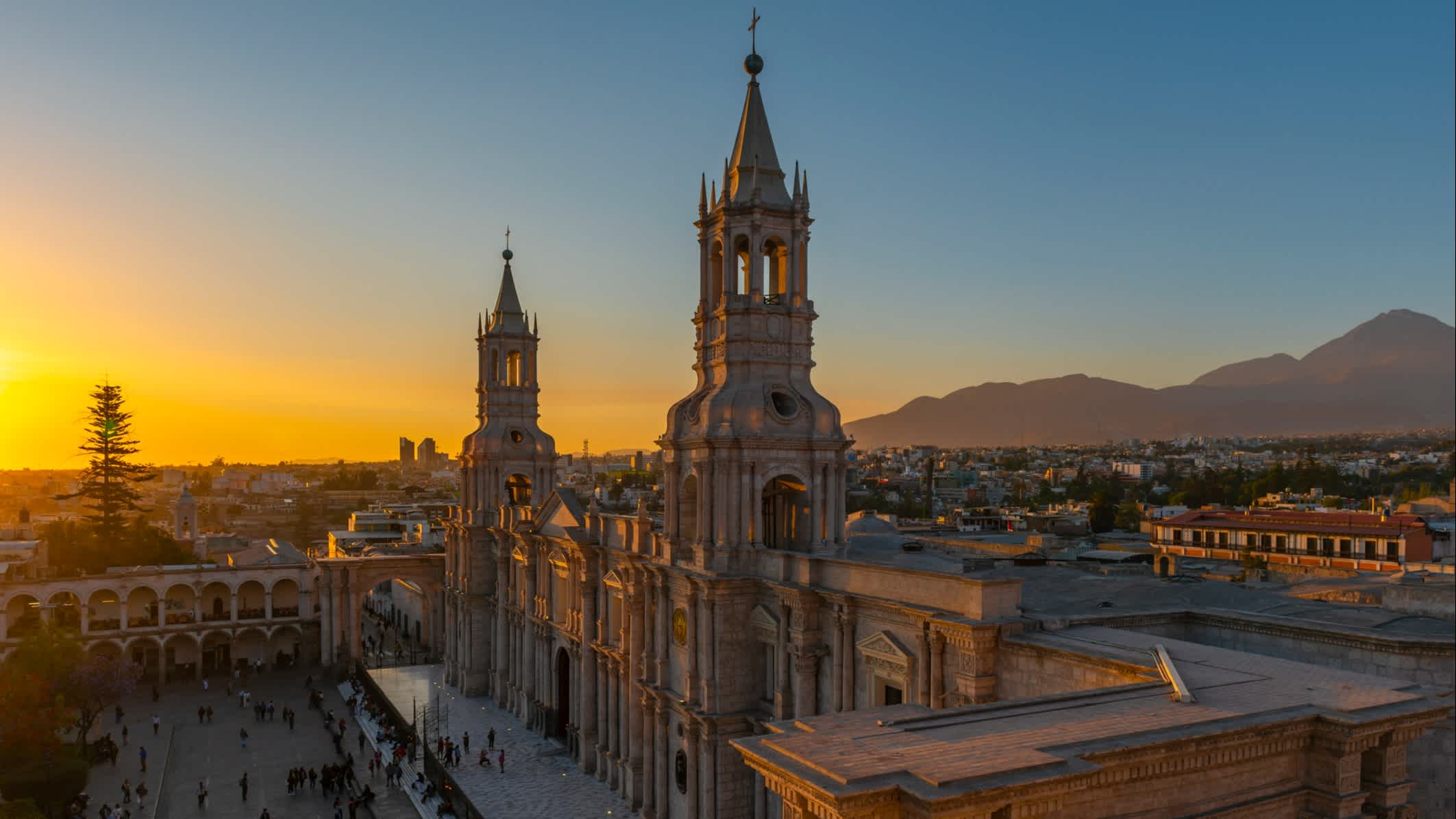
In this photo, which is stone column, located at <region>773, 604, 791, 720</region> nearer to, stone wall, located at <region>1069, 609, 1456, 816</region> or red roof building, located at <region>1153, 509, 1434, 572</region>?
stone wall, located at <region>1069, 609, 1456, 816</region>

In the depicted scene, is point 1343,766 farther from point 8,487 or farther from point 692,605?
point 8,487

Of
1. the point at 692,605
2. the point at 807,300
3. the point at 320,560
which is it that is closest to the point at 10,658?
the point at 320,560

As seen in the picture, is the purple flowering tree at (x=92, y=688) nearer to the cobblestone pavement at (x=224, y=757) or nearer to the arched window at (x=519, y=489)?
the cobblestone pavement at (x=224, y=757)

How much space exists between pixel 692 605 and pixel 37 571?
44998 mm

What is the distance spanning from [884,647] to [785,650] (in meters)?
3.93

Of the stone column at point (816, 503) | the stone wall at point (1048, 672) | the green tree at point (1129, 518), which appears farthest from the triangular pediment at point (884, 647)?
the green tree at point (1129, 518)

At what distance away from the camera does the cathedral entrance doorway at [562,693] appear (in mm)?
36312

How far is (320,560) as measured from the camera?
164 feet

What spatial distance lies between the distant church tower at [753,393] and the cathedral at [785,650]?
7cm

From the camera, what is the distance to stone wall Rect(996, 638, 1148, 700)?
46.8ft

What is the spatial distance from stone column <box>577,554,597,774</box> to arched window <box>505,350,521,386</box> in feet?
45.2

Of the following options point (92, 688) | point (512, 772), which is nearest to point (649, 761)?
point (512, 772)

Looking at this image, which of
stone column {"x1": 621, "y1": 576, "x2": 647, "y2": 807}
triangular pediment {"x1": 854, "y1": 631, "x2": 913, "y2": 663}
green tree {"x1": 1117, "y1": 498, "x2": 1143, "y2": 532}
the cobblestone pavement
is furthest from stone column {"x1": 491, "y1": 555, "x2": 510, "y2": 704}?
green tree {"x1": 1117, "y1": 498, "x2": 1143, "y2": 532}

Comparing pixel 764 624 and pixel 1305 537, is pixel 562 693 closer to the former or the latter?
pixel 764 624
